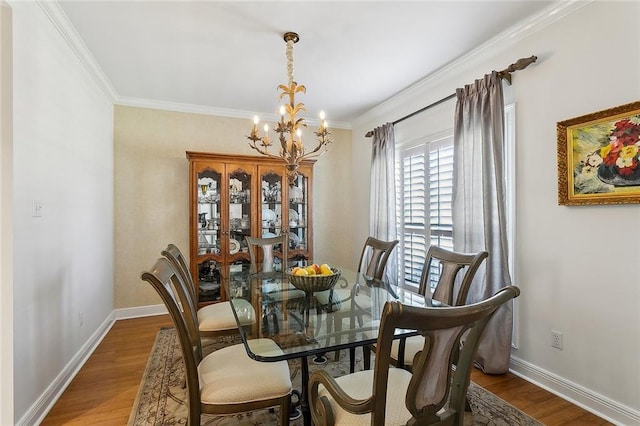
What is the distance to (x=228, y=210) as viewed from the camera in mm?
3941

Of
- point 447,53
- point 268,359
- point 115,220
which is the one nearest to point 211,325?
point 268,359

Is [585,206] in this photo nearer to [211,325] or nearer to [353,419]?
[353,419]

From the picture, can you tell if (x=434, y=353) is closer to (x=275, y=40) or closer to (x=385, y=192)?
(x=275, y=40)

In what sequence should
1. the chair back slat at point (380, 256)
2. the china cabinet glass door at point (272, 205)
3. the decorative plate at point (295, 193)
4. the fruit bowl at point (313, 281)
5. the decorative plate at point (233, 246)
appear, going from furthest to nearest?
the decorative plate at point (295, 193), the china cabinet glass door at point (272, 205), the decorative plate at point (233, 246), the chair back slat at point (380, 256), the fruit bowl at point (313, 281)

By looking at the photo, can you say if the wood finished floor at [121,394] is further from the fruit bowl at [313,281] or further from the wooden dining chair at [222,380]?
the fruit bowl at [313,281]

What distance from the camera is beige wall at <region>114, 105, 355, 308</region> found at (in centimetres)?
384

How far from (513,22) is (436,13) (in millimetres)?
634

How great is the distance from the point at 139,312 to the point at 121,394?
6.07ft

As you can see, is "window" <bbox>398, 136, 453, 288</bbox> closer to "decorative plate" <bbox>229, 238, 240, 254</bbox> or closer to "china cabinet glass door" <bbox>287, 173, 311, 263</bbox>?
"china cabinet glass door" <bbox>287, 173, 311, 263</bbox>

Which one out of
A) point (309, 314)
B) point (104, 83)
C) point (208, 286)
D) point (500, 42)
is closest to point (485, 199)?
point (500, 42)

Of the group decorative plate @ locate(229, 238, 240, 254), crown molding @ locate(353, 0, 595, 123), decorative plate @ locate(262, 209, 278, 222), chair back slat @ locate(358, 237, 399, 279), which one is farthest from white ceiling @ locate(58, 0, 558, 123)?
decorative plate @ locate(229, 238, 240, 254)

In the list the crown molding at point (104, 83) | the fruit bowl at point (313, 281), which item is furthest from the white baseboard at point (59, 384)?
the crown molding at point (104, 83)

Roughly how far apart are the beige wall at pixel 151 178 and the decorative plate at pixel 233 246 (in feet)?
2.11

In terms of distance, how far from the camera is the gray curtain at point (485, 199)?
2453mm
